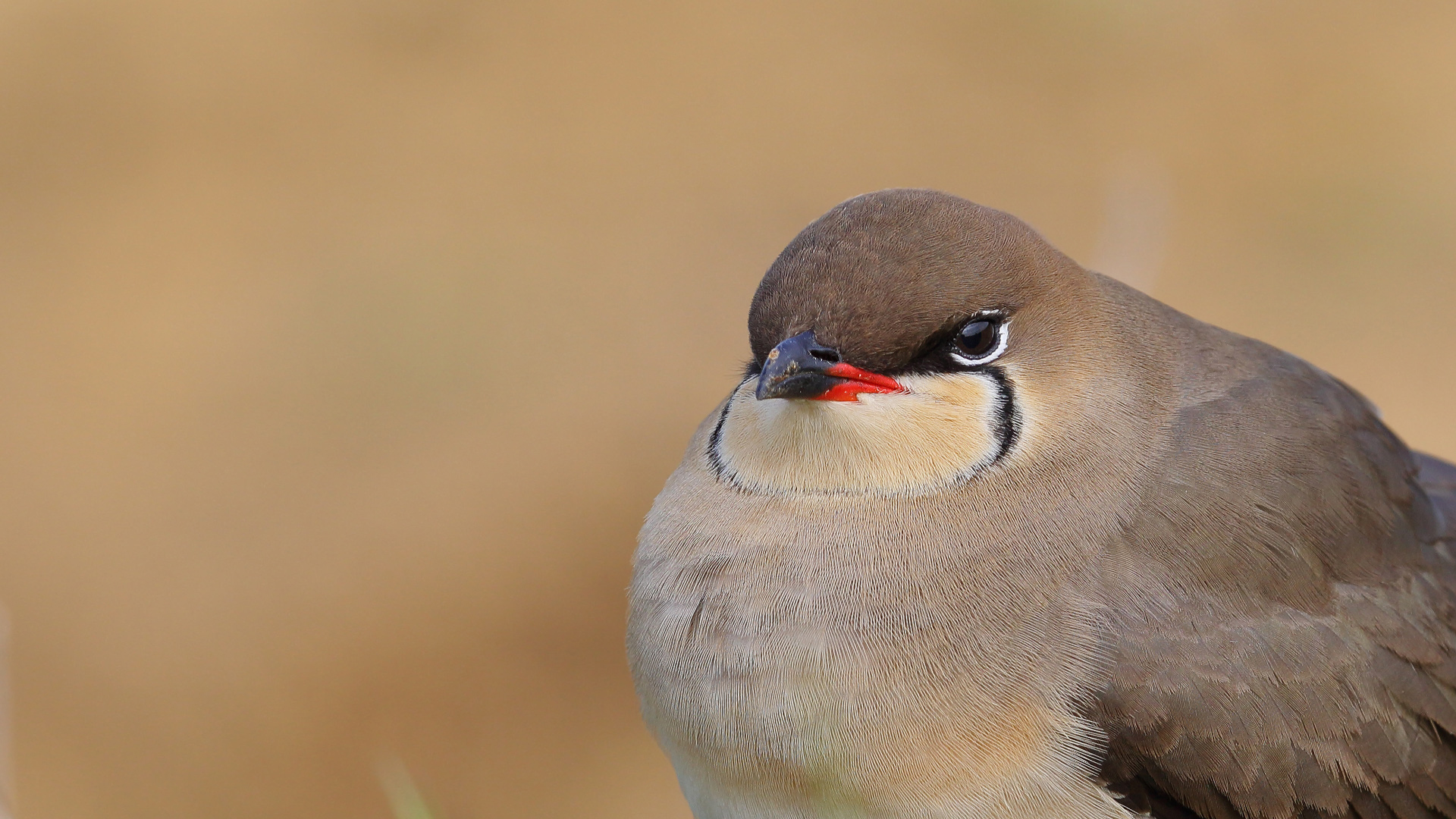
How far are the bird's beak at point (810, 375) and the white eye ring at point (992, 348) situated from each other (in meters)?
0.22

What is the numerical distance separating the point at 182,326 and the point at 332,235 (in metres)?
1.03

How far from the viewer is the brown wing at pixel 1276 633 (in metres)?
3.19

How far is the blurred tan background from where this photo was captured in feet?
23.6

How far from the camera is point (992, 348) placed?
11.0ft

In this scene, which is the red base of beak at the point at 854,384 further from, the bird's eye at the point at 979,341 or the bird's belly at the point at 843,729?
the bird's belly at the point at 843,729

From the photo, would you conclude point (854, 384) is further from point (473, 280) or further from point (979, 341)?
point (473, 280)

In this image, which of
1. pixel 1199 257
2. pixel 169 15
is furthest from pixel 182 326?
pixel 1199 257

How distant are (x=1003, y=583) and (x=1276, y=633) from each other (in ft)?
2.22

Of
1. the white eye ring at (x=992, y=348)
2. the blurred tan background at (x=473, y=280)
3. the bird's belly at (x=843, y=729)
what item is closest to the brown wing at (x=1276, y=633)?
the bird's belly at (x=843, y=729)

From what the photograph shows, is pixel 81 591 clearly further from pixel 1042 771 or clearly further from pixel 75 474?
pixel 1042 771

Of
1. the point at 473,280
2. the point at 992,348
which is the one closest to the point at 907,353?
the point at 992,348

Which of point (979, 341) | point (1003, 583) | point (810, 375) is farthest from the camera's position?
point (979, 341)

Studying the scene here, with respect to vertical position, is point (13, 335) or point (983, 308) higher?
point (983, 308)

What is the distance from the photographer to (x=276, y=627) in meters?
7.22
